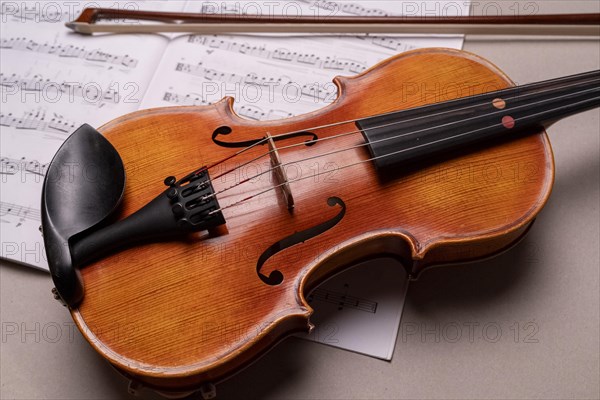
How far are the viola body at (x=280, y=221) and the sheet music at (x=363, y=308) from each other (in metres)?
0.14

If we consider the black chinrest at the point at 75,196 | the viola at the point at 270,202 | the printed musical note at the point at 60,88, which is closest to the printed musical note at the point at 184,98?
the printed musical note at the point at 60,88

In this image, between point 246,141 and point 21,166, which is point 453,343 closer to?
point 246,141

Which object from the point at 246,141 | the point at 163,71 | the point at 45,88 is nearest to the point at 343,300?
the point at 246,141

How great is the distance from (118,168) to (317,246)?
47 cm

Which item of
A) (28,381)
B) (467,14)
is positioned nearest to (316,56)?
(467,14)

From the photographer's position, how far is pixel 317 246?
122 cm

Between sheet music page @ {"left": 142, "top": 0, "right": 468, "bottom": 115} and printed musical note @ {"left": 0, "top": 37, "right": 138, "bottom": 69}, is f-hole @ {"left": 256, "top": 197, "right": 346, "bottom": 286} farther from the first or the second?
printed musical note @ {"left": 0, "top": 37, "right": 138, "bottom": 69}

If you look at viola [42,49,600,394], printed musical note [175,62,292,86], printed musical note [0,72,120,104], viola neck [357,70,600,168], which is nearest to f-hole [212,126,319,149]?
viola [42,49,600,394]

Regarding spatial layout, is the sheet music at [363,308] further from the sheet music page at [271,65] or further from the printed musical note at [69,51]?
the printed musical note at [69,51]

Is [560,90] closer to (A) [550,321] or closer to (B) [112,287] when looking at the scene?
(A) [550,321]

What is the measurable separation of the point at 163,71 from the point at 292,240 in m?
0.87

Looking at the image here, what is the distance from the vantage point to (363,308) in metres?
1.48

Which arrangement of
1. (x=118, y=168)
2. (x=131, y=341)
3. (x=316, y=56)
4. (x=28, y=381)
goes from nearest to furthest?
(x=131, y=341)
(x=118, y=168)
(x=28, y=381)
(x=316, y=56)

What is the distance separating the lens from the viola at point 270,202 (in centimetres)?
114
